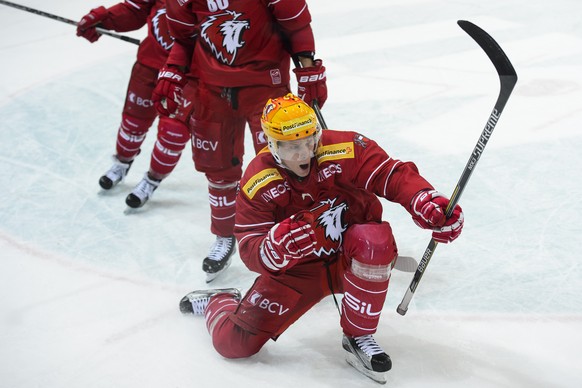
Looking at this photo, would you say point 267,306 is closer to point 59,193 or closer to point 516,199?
point 516,199

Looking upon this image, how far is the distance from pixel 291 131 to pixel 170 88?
1.03 metres

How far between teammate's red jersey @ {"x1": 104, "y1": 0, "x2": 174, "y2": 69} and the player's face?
1.54 metres

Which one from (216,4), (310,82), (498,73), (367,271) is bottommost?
(367,271)

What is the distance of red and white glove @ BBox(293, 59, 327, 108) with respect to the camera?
3111mm

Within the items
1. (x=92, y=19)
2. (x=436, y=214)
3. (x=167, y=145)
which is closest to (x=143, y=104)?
(x=167, y=145)

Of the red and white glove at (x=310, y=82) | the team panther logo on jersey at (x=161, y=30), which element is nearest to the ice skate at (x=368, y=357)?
the red and white glove at (x=310, y=82)

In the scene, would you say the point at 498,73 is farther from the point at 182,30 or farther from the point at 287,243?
the point at 182,30

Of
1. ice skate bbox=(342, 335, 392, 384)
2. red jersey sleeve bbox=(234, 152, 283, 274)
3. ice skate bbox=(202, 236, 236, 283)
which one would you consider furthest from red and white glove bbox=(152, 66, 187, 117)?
ice skate bbox=(342, 335, 392, 384)

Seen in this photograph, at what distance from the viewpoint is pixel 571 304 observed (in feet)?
9.90

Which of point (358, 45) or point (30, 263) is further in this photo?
point (358, 45)

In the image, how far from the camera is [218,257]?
3395mm

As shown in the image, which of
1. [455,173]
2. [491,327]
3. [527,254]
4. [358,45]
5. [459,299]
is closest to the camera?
[491,327]

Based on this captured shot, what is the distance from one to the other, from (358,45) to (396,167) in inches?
147

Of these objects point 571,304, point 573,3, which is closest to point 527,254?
point 571,304
